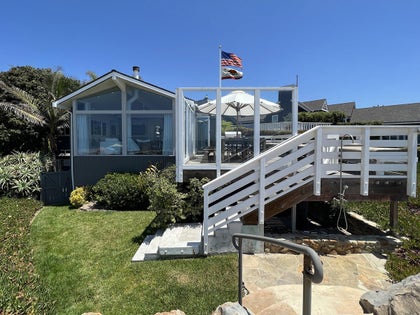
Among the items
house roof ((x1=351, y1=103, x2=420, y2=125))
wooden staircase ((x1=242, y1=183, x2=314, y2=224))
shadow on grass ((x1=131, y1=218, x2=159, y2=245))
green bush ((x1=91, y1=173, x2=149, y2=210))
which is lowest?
shadow on grass ((x1=131, y1=218, x2=159, y2=245))

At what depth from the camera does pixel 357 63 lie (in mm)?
15953

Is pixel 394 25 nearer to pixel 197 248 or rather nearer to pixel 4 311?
pixel 197 248

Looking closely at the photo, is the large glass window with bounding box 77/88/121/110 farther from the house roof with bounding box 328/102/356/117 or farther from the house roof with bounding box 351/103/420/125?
the house roof with bounding box 328/102/356/117

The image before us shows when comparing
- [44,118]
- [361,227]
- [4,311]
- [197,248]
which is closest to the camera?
[4,311]

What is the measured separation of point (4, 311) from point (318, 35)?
14.2 meters

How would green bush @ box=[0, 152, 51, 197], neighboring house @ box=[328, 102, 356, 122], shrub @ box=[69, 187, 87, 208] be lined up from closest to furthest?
1. shrub @ box=[69, 187, 87, 208]
2. green bush @ box=[0, 152, 51, 197]
3. neighboring house @ box=[328, 102, 356, 122]

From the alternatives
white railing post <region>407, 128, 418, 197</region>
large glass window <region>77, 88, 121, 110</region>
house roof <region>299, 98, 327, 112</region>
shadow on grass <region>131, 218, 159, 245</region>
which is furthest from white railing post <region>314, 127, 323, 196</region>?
house roof <region>299, 98, 327, 112</region>

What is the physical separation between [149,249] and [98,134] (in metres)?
6.41

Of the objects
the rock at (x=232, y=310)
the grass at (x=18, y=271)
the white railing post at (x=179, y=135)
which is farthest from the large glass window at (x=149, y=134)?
the rock at (x=232, y=310)

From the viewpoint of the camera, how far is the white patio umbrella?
620 centimetres

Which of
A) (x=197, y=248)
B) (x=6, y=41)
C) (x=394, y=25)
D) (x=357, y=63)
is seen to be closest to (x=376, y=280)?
(x=197, y=248)

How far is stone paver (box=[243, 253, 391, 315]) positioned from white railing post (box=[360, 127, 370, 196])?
1289mm

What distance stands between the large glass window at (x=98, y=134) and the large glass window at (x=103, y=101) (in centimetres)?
31

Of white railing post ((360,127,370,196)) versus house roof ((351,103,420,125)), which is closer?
white railing post ((360,127,370,196))
